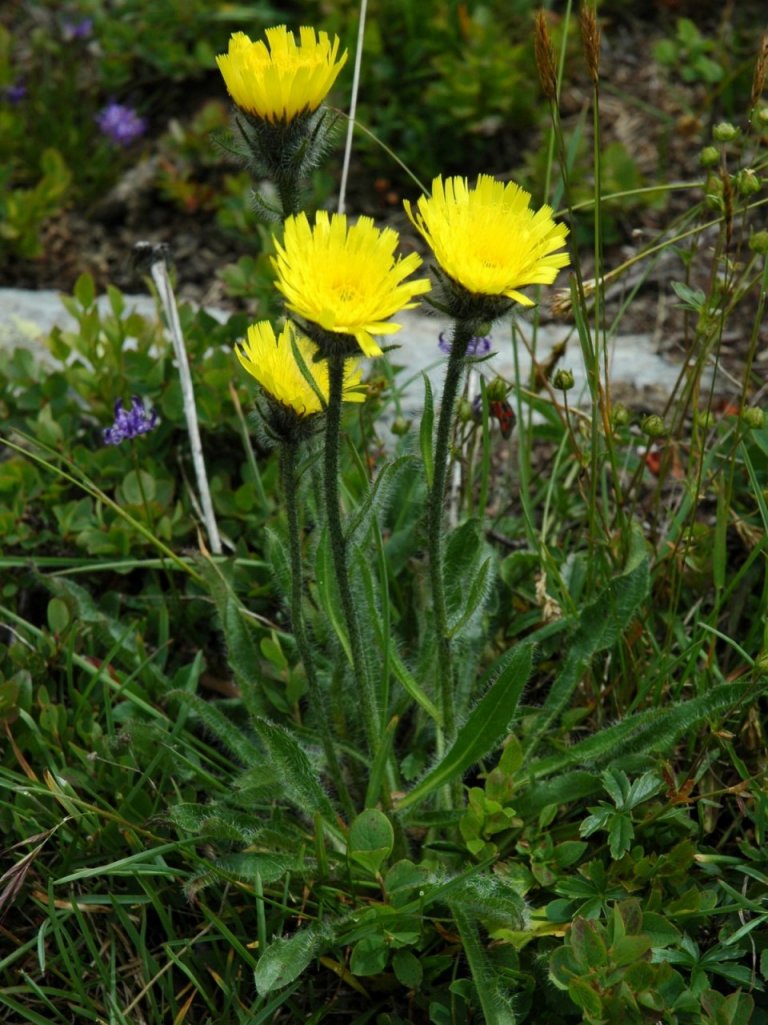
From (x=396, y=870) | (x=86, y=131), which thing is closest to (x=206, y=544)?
(x=396, y=870)

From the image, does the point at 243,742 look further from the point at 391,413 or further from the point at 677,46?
the point at 677,46

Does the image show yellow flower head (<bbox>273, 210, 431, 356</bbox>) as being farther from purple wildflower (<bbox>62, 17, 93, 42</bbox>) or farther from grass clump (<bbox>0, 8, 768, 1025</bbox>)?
purple wildflower (<bbox>62, 17, 93, 42</bbox>)

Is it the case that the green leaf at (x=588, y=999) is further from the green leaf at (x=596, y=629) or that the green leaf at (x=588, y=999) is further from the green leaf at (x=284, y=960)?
the green leaf at (x=596, y=629)

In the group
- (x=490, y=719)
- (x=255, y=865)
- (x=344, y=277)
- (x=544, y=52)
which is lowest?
(x=255, y=865)

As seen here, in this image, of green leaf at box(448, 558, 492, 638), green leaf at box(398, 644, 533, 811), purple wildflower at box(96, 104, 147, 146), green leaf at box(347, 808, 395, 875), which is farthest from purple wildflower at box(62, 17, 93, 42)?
green leaf at box(347, 808, 395, 875)

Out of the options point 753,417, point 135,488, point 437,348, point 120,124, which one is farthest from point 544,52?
point 120,124

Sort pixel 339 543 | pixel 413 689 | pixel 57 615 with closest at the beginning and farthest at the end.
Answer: pixel 339 543 → pixel 413 689 → pixel 57 615

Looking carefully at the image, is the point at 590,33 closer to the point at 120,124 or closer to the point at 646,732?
the point at 646,732
